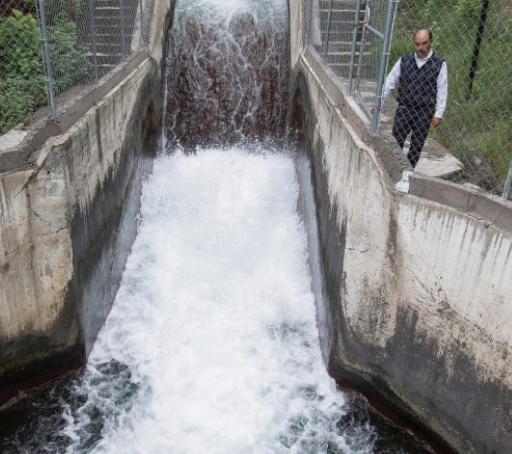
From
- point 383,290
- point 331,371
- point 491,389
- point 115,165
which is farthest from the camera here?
point 115,165

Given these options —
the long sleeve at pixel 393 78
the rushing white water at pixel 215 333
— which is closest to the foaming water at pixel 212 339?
the rushing white water at pixel 215 333

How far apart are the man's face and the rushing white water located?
3.32 metres

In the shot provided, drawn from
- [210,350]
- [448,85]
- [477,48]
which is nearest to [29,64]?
[210,350]

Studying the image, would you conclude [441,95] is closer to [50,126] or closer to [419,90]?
[419,90]

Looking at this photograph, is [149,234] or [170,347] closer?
[170,347]

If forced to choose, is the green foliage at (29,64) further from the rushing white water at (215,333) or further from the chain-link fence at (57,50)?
the rushing white water at (215,333)

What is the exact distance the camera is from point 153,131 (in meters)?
9.20

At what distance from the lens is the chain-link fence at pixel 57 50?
611 cm

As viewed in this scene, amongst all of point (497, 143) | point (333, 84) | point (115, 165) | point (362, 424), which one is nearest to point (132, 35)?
point (115, 165)

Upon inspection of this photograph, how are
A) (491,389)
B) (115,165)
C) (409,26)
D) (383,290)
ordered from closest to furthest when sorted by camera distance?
1. (491,389)
2. (383,290)
3. (115,165)
4. (409,26)

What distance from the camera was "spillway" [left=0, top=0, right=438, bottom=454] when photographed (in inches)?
203

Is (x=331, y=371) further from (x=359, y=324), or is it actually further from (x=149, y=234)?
(x=149, y=234)

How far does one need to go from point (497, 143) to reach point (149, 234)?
15.8ft

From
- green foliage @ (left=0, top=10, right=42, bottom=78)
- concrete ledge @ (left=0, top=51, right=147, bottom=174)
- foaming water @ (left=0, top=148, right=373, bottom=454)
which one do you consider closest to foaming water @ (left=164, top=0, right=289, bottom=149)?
foaming water @ (left=0, top=148, right=373, bottom=454)
